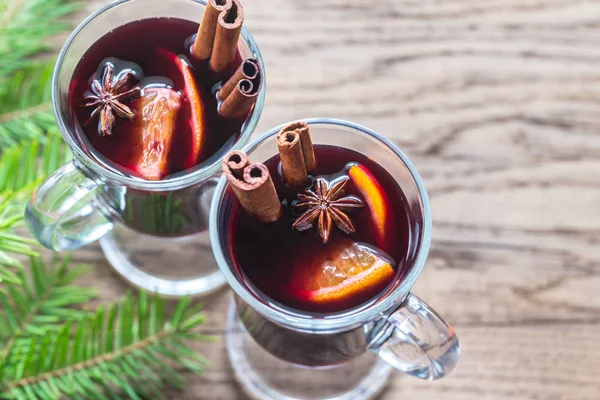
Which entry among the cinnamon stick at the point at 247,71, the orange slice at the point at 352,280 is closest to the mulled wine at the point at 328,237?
the orange slice at the point at 352,280

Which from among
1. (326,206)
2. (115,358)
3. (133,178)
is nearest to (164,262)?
(115,358)

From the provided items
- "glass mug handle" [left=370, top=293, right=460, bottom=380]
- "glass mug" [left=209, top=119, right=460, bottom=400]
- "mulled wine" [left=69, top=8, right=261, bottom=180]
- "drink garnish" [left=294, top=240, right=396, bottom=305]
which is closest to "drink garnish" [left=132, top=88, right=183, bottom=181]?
"mulled wine" [left=69, top=8, right=261, bottom=180]

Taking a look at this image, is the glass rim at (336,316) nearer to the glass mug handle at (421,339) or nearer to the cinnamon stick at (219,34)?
the glass mug handle at (421,339)

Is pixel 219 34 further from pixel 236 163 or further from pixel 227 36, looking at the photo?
pixel 236 163

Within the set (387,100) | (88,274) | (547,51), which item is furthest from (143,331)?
(547,51)

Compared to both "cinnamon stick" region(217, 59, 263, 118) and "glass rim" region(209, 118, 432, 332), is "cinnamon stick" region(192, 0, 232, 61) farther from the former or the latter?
"glass rim" region(209, 118, 432, 332)

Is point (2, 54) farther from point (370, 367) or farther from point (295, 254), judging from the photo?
point (370, 367)
